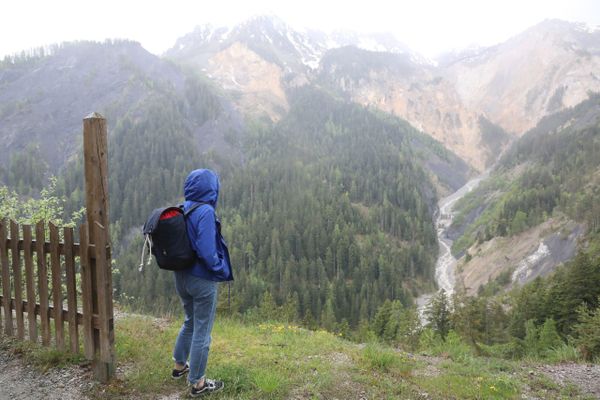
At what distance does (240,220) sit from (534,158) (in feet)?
361

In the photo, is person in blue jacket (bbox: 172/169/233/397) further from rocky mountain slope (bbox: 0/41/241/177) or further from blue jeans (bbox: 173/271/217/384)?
rocky mountain slope (bbox: 0/41/241/177)

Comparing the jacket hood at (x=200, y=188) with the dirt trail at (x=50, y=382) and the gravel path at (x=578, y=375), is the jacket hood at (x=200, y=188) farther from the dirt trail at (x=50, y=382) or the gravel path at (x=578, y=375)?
Result: the gravel path at (x=578, y=375)

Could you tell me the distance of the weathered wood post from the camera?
5.75 metres

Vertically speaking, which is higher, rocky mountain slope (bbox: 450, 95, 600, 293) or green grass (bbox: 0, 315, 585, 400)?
green grass (bbox: 0, 315, 585, 400)

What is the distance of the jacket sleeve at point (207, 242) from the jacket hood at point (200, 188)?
23 cm

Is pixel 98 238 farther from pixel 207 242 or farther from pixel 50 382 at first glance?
pixel 50 382

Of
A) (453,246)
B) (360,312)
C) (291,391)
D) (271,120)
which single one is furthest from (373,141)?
(291,391)

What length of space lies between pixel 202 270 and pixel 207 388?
1748mm

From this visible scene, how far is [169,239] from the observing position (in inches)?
205

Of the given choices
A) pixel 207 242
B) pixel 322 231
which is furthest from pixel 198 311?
pixel 322 231

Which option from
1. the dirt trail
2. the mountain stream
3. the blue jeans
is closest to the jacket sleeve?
the blue jeans

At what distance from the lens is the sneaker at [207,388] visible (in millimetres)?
5633

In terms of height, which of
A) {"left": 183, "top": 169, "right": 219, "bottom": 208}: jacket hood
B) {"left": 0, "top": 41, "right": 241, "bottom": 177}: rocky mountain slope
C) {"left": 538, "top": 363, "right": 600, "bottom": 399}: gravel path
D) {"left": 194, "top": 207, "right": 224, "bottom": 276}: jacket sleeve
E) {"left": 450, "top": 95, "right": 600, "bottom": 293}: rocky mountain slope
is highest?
{"left": 0, "top": 41, "right": 241, "bottom": 177}: rocky mountain slope

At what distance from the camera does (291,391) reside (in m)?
6.12
